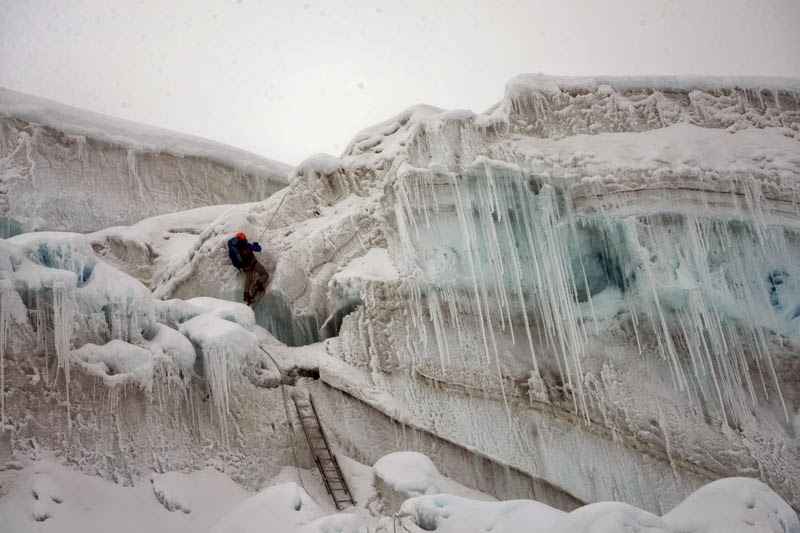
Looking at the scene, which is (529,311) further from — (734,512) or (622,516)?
(622,516)

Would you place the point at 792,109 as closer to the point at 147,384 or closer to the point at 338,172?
the point at 338,172

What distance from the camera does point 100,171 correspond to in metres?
14.2

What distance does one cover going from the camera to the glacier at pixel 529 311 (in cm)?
798

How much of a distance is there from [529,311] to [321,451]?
3.87m

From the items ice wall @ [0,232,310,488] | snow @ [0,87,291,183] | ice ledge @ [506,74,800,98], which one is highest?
snow @ [0,87,291,183]

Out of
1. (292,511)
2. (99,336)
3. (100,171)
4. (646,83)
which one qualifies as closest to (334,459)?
(292,511)

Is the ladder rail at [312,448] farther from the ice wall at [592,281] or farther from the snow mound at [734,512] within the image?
the snow mound at [734,512]

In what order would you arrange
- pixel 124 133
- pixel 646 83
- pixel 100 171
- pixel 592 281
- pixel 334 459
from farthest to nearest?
pixel 124 133
pixel 100 171
pixel 592 281
pixel 646 83
pixel 334 459

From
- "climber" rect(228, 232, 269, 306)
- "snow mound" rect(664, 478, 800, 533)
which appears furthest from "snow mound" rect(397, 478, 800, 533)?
"climber" rect(228, 232, 269, 306)

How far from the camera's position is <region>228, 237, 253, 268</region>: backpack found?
399 inches

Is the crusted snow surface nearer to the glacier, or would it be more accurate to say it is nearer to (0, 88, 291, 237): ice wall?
the glacier

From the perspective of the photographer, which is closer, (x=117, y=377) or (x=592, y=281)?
(x=117, y=377)

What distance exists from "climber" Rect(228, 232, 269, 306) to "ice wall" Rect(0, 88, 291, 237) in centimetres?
558

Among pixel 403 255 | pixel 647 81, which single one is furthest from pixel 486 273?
pixel 647 81
